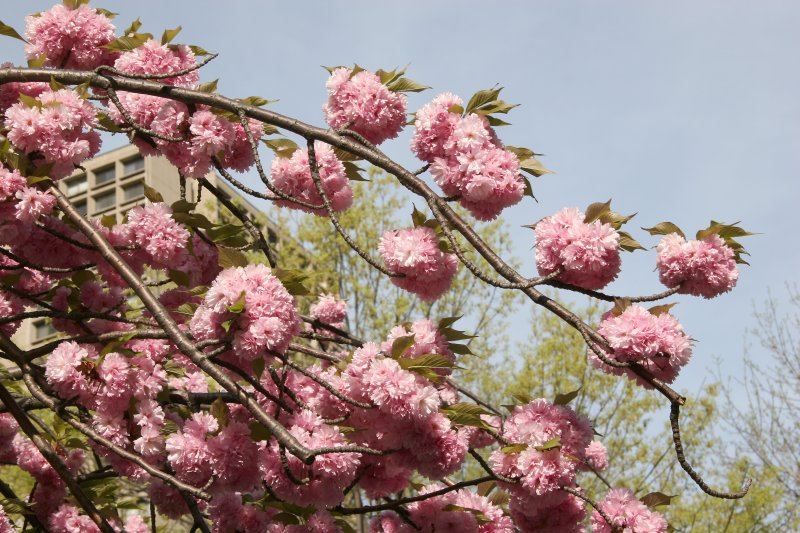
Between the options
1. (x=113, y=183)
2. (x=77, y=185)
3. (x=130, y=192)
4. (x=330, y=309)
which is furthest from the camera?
(x=77, y=185)

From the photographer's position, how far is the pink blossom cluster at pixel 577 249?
9.53 feet

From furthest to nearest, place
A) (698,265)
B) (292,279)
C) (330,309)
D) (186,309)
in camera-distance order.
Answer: (330,309)
(698,265)
(186,309)
(292,279)

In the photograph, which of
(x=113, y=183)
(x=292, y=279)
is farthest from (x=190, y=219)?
(x=113, y=183)

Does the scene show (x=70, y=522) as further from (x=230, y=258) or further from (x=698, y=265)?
(x=698, y=265)

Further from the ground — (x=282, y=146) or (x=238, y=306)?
(x=282, y=146)

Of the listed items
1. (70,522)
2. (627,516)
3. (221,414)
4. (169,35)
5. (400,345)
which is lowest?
(627,516)

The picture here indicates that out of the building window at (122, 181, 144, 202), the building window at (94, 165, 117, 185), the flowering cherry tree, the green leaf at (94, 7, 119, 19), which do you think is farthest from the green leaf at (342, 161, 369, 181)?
the building window at (94, 165, 117, 185)

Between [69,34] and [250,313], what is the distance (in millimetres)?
2171

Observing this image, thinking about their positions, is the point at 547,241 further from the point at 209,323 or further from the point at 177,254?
the point at 177,254

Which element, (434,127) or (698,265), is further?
(434,127)

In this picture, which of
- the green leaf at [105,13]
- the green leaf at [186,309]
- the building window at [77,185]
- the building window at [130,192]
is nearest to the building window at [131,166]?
the building window at [130,192]

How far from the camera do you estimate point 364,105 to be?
348cm

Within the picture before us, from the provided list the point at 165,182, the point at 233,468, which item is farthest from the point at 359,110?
the point at 165,182

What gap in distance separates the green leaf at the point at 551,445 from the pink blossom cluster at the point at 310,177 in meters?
1.30
